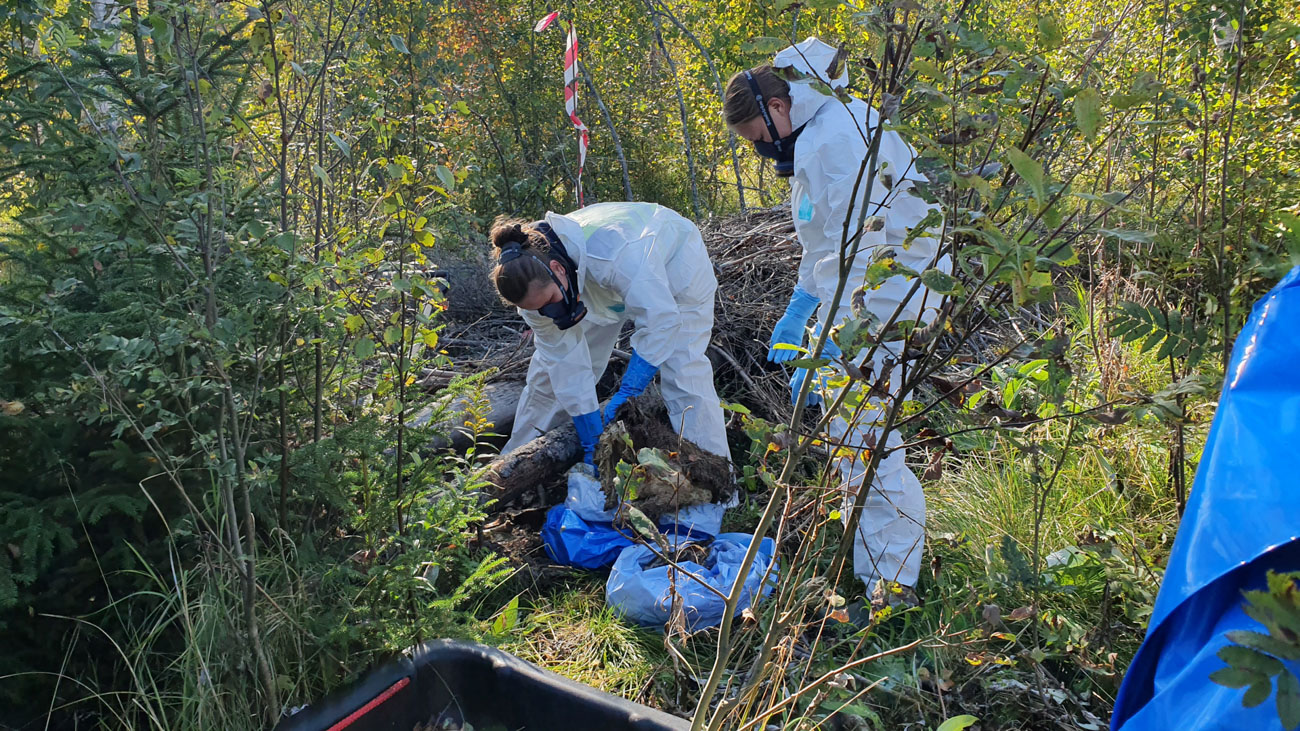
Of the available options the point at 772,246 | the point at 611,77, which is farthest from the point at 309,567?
the point at 611,77

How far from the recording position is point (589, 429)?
13.0 feet

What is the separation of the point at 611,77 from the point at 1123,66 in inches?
197

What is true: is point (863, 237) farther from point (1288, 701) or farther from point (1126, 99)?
point (1288, 701)

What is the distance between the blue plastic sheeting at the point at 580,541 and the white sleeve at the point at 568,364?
0.66 metres

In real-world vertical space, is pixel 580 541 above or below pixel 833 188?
below

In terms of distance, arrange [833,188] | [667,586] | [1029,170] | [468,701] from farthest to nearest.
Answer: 1. [833,188]
2. [667,586]
3. [468,701]
4. [1029,170]

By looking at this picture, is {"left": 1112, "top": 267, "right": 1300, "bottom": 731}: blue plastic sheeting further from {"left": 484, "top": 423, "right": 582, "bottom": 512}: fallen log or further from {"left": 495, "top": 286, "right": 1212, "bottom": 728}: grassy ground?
{"left": 484, "top": 423, "right": 582, "bottom": 512}: fallen log

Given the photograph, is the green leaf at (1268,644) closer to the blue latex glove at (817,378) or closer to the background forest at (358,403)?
the background forest at (358,403)

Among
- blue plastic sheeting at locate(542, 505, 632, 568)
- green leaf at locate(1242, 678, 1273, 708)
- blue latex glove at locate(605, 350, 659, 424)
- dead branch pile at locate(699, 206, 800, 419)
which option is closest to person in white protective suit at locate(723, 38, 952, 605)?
blue latex glove at locate(605, 350, 659, 424)

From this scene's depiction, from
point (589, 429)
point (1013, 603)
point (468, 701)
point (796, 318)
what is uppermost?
point (796, 318)

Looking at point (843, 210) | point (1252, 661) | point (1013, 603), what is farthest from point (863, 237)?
point (1252, 661)

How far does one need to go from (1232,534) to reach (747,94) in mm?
2556

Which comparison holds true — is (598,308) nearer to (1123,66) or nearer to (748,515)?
(748,515)

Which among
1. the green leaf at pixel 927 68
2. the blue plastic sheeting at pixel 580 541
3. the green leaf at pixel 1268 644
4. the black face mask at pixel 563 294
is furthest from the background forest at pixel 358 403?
the black face mask at pixel 563 294
